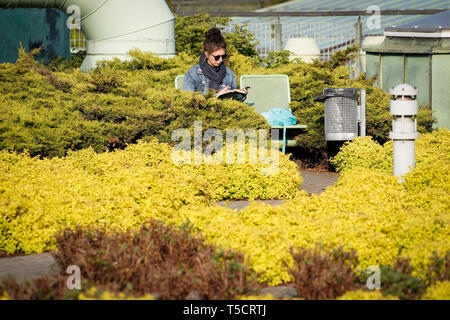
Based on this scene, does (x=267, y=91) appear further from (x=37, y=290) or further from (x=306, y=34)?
(x=306, y=34)

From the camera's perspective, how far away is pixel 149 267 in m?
4.20

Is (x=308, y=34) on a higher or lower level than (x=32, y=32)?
higher

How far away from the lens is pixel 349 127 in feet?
29.5

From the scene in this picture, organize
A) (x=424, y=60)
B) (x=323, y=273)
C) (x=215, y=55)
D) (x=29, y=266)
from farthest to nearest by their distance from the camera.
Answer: (x=424, y=60), (x=215, y=55), (x=29, y=266), (x=323, y=273)

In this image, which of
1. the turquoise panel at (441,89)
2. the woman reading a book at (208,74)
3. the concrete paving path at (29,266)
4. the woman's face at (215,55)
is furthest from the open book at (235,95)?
the concrete paving path at (29,266)

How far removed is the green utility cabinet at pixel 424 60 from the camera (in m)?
10.6

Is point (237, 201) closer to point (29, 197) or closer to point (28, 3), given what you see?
point (29, 197)

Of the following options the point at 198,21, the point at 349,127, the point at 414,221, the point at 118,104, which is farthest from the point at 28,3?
the point at 414,221

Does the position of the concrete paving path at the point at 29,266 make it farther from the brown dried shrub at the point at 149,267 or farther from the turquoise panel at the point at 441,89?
the turquoise panel at the point at 441,89

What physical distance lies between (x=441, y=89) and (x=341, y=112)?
2660 mm

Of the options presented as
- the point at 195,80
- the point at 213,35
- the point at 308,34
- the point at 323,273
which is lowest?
the point at 323,273

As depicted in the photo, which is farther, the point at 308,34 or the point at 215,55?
the point at 308,34

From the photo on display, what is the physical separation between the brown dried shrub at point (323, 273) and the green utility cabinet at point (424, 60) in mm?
6702

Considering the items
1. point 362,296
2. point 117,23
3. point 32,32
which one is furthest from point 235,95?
point 362,296
